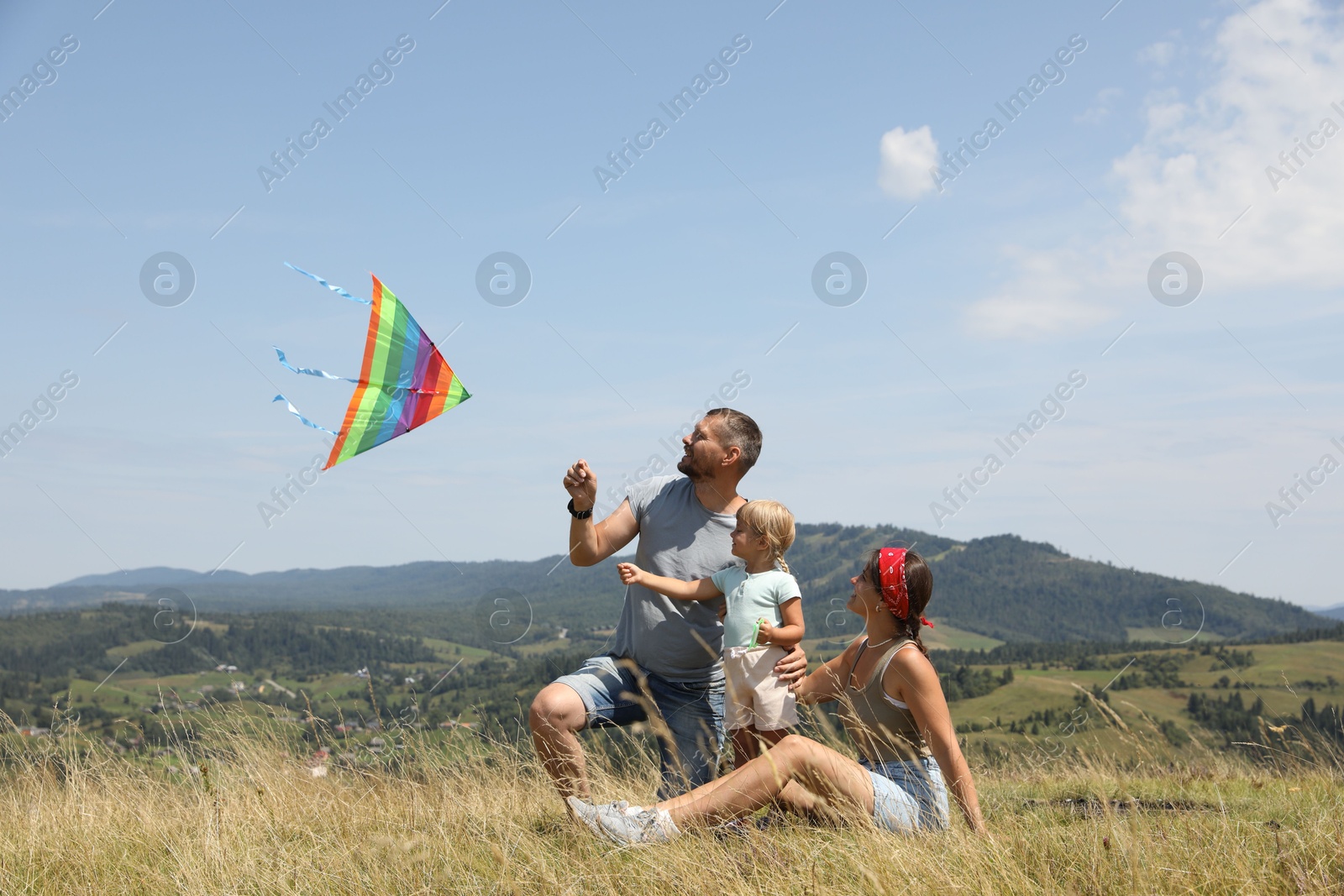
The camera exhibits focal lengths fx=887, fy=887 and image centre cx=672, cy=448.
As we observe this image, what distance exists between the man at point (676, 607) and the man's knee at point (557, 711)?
2.8 inches

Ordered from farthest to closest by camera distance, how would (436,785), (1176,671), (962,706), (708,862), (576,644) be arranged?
(576,644)
(1176,671)
(962,706)
(436,785)
(708,862)

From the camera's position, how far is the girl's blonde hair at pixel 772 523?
13.2 feet

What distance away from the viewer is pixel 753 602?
398cm

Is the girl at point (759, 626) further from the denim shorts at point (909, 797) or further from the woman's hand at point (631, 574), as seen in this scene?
the denim shorts at point (909, 797)

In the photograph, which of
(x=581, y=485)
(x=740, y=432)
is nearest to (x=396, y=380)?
(x=581, y=485)

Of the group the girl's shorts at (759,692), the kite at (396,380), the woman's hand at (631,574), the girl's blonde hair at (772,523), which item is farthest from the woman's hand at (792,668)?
the kite at (396,380)

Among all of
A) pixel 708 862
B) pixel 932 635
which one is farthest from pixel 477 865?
pixel 932 635

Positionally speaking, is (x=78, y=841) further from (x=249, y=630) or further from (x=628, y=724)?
(x=249, y=630)

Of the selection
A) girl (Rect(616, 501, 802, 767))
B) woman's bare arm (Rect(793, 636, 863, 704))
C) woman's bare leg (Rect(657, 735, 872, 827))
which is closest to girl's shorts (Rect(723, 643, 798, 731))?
girl (Rect(616, 501, 802, 767))

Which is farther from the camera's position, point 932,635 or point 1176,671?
point 932,635

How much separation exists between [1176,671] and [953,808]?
9072 cm

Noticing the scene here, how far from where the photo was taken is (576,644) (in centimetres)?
9900

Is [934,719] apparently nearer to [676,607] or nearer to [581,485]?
[676,607]

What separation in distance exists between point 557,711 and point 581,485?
1.05 m
